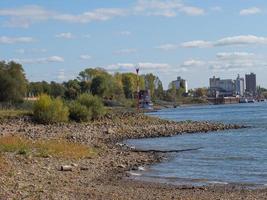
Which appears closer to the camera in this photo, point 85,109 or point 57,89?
point 85,109

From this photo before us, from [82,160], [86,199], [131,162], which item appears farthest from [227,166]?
[86,199]

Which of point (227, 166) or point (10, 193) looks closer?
point (10, 193)

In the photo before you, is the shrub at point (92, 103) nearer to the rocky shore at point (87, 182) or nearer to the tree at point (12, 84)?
the tree at point (12, 84)

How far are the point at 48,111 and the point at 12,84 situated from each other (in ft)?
122

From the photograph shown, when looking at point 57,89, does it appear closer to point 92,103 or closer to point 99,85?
point 99,85

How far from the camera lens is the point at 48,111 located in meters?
70.8

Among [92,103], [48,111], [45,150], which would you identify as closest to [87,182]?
[45,150]

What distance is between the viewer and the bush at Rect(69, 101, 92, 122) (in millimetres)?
75931

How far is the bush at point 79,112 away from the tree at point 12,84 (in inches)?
1260

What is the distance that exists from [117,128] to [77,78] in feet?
428

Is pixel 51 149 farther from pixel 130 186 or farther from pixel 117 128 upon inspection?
pixel 117 128

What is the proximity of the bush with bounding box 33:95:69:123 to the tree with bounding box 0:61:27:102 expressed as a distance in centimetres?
3519

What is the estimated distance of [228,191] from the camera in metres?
22.2

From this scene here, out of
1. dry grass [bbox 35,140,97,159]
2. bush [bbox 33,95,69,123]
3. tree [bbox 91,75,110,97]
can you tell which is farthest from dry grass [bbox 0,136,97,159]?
tree [bbox 91,75,110,97]
